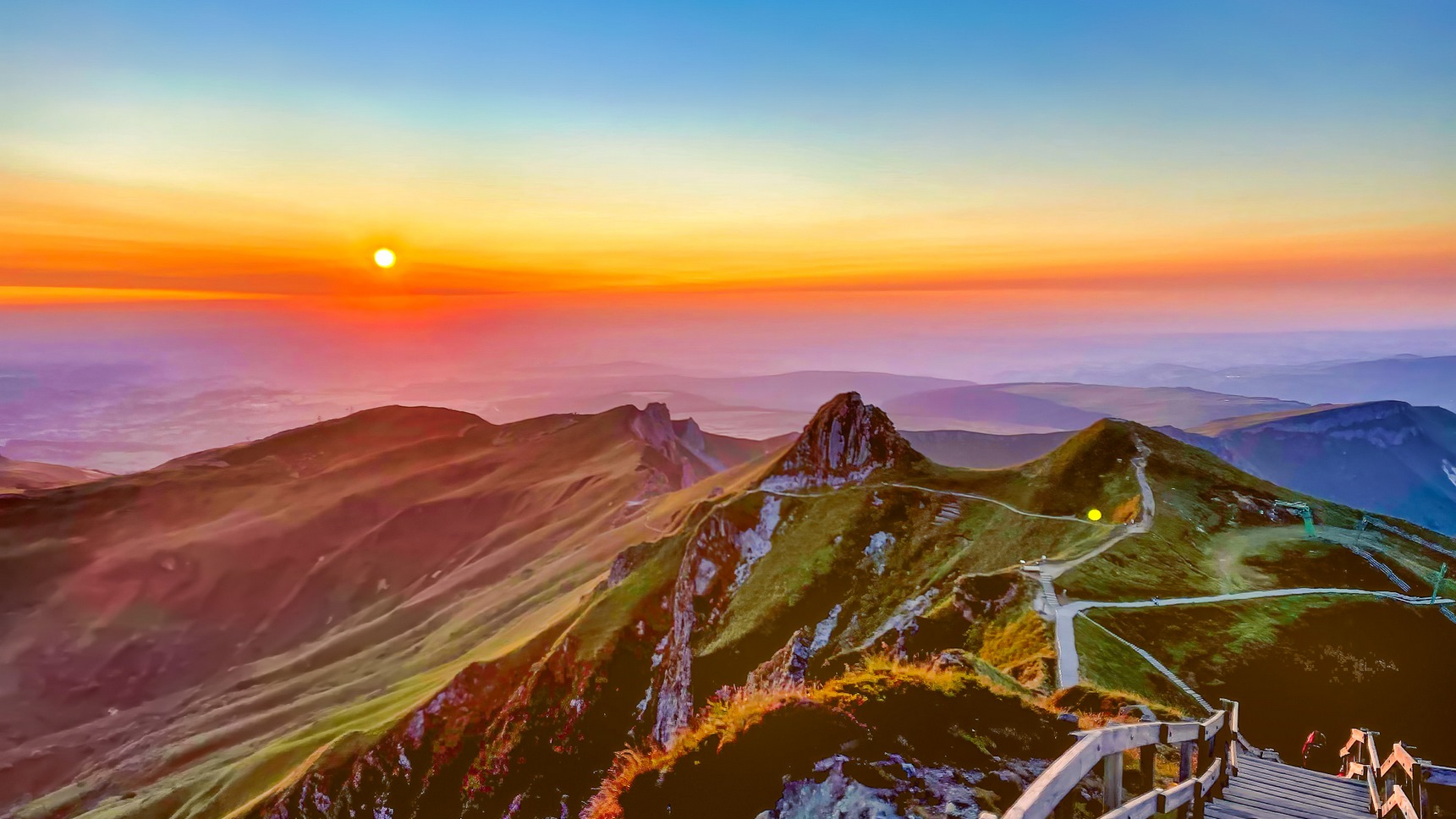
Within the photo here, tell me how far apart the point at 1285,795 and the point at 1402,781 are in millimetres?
2523

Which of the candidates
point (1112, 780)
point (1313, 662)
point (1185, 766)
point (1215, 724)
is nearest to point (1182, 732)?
point (1185, 766)

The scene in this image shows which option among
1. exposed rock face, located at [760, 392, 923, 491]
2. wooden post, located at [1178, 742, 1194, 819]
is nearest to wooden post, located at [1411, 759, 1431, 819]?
wooden post, located at [1178, 742, 1194, 819]

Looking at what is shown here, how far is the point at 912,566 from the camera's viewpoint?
3634 inches

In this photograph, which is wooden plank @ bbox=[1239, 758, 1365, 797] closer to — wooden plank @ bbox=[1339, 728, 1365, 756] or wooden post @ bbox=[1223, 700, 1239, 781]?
wooden post @ bbox=[1223, 700, 1239, 781]

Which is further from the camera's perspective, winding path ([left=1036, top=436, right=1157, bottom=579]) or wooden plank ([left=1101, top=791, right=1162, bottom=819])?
winding path ([left=1036, top=436, right=1157, bottom=579])

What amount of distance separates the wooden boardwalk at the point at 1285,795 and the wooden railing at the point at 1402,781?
46 centimetres

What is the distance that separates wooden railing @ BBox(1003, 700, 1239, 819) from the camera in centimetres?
Answer: 926

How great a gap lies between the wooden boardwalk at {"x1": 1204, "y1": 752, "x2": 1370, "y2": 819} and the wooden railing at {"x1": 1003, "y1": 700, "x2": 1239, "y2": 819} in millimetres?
516

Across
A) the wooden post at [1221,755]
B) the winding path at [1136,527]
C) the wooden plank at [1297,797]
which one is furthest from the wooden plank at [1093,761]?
the winding path at [1136,527]

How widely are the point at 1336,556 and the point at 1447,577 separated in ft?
28.0

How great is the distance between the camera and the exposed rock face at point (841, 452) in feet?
402

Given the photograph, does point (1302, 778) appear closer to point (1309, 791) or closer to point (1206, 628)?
point (1309, 791)

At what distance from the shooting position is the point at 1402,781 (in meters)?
17.9

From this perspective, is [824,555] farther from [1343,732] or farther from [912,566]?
[1343,732]
